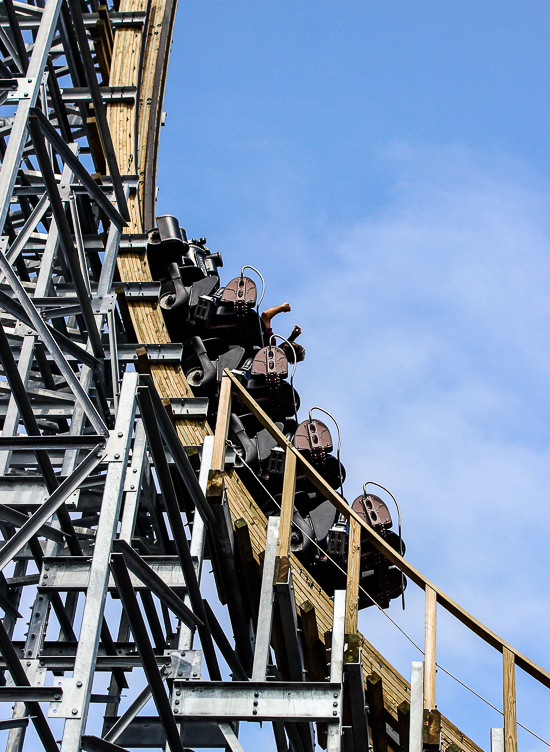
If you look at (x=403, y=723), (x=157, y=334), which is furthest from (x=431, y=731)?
(x=157, y=334)

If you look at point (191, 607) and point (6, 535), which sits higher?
point (6, 535)

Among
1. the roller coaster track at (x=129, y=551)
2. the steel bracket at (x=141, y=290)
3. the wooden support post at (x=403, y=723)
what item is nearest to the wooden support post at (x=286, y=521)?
the roller coaster track at (x=129, y=551)

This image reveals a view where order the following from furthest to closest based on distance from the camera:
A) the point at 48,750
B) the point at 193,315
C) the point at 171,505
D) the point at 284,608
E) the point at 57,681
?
the point at 193,315, the point at 284,608, the point at 171,505, the point at 48,750, the point at 57,681

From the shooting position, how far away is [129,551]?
19.2 ft

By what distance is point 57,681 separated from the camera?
17.4 ft

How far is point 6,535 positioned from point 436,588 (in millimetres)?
3346

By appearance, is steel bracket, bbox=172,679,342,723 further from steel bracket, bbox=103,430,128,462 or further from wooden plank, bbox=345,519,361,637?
steel bracket, bbox=103,430,128,462

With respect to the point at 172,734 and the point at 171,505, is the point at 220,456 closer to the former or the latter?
the point at 171,505

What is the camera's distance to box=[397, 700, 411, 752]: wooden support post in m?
8.05

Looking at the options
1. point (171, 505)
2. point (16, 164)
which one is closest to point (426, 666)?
point (171, 505)

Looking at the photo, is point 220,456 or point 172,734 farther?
point 220,456

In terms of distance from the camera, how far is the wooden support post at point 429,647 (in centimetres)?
751

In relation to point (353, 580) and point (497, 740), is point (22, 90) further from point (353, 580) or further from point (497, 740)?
→ point (497, 740)

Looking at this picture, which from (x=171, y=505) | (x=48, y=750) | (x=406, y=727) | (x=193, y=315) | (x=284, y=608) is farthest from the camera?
(x=193, y=315)
